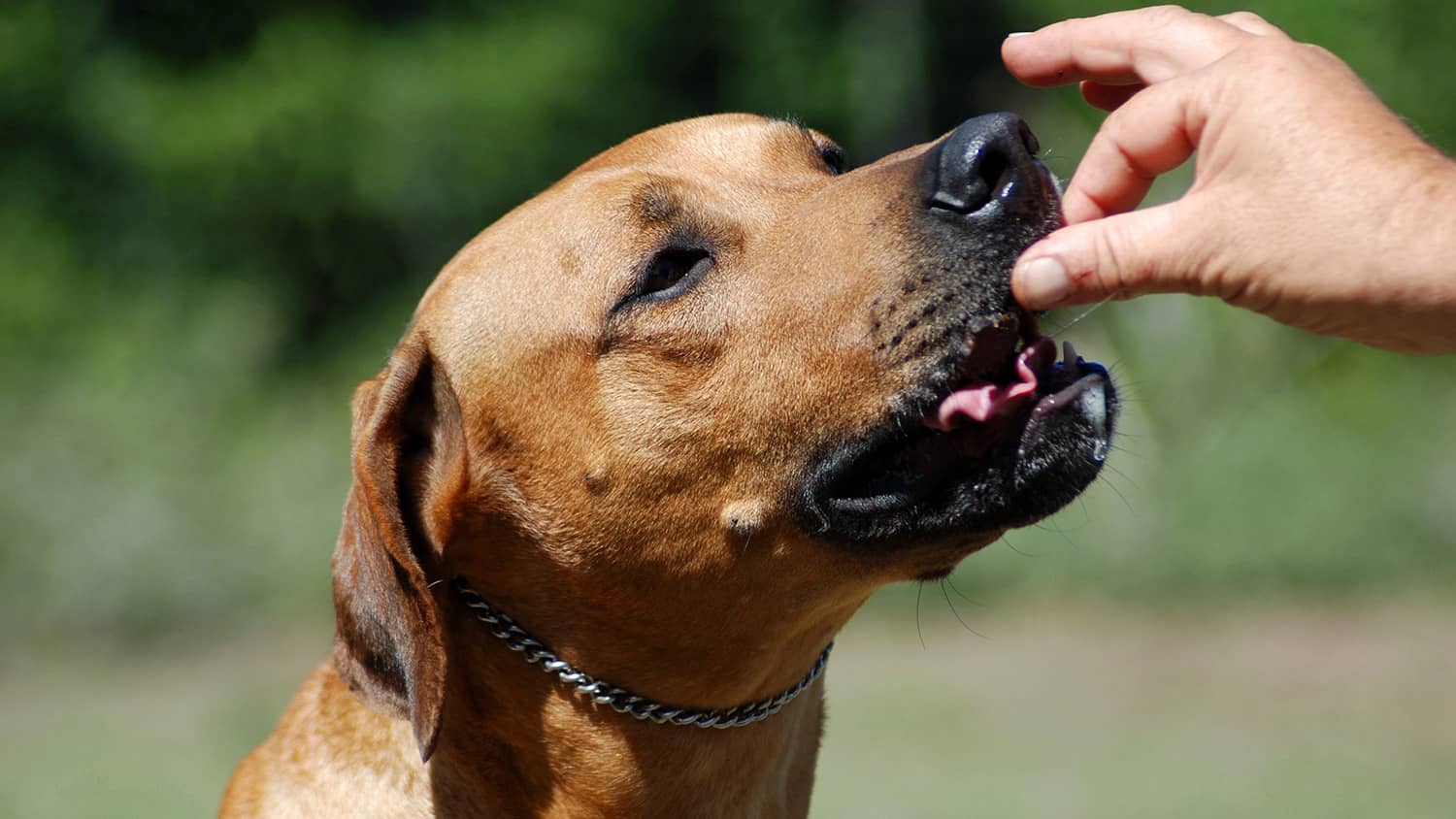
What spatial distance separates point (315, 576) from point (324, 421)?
2.46 meters

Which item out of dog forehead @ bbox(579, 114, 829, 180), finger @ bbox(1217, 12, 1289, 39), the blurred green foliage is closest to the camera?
finger @ bbox(1217, 12, 1289, 39)

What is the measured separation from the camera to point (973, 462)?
11.4 ft

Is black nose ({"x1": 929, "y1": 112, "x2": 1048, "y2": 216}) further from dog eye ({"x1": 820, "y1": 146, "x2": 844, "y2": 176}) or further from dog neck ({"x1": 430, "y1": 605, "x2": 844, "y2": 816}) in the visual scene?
dog neck ({"x1": 430, "y1": 605, "x2": 844, "y2": 816})

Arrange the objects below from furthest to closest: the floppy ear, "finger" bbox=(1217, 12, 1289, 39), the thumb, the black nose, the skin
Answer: the floppy ear → the black nose → "finger" bbox=(1217, 12, 1289, 39) → the thumb → the skin

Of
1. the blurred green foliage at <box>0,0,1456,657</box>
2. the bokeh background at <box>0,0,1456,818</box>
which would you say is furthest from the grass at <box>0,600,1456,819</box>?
the blurred green foliage at <box>0,0,1456,657</box>

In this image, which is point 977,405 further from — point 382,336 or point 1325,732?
point 382,336

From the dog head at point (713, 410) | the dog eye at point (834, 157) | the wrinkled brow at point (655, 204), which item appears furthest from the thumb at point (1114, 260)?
the dog eye at point (834, 157)

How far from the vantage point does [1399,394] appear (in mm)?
12359

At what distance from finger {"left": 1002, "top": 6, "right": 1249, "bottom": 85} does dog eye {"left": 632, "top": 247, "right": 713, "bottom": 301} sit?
2.95ft

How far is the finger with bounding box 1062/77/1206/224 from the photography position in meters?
2.92

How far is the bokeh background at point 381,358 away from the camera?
962 centimetres

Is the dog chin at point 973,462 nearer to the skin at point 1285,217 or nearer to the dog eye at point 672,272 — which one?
the skin at point 1285,217

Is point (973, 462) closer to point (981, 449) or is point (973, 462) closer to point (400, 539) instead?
point (981, 449)

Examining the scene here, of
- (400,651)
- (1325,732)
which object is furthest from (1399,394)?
(400,651)
